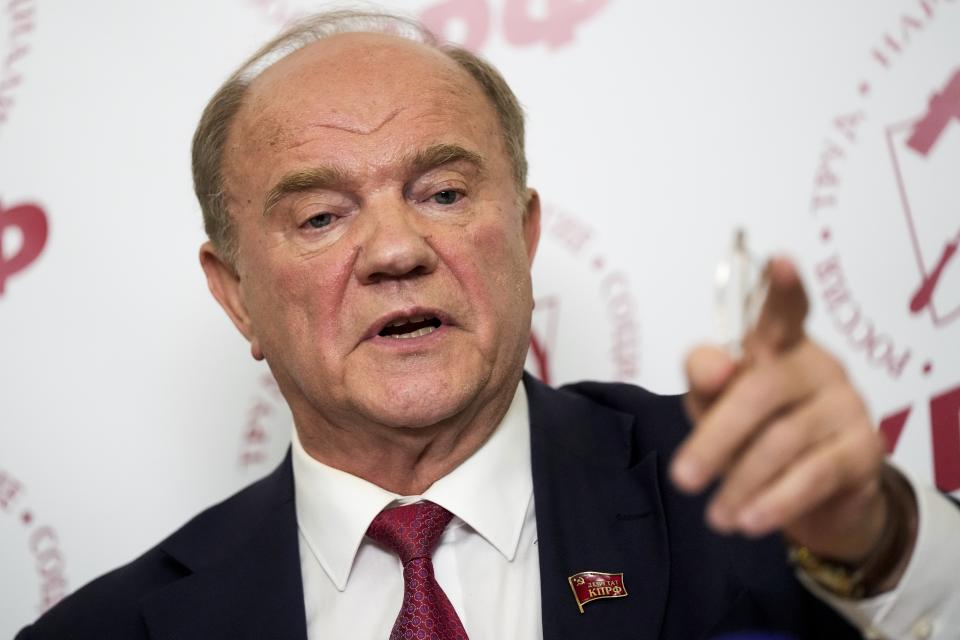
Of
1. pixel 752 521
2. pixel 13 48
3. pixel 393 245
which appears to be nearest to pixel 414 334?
pixel 393 245

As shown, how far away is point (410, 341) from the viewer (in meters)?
1.76

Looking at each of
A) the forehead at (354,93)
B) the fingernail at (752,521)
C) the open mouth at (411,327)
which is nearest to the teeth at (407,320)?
the open mouth at (411,327)

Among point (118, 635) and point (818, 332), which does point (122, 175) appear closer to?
point (118, 635)

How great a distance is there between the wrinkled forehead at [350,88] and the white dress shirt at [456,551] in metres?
0.57

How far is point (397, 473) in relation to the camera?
194 centimetres

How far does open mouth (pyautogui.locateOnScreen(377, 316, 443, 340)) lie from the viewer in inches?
70.8

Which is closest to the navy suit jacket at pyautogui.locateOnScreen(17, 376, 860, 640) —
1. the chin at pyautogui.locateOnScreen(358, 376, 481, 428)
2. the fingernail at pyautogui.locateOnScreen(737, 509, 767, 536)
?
the chin at pyautogui.locateOnScreen(358, 376, 481, 428)

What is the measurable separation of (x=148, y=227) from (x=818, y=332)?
4.90 feet

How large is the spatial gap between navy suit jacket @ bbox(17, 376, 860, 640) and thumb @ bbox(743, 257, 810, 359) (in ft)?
2.50

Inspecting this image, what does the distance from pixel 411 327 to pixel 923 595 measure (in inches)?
34.8

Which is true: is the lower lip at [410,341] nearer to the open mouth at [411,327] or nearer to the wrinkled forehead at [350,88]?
the open mouth at [411,327]

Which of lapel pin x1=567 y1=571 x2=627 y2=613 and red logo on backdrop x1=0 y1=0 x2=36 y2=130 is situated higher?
red logo on backdrop x1=0 y1=0 x2=36 y2=130

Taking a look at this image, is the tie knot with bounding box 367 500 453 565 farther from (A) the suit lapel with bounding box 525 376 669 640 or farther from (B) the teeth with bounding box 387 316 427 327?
(B) the teeth with bounding box 387 316 427 327

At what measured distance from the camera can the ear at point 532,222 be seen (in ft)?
6.97
